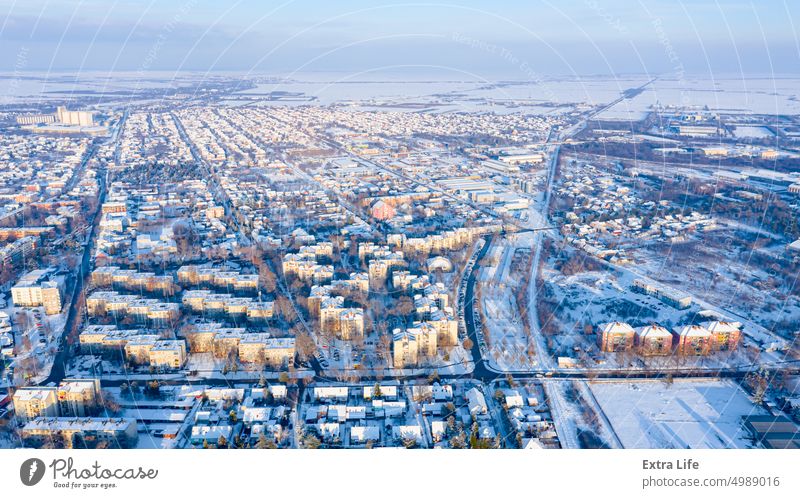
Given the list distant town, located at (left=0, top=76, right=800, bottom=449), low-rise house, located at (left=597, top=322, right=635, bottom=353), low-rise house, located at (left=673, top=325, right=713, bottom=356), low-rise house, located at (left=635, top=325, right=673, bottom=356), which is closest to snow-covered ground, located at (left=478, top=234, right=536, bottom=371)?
distant town, located at (left=0, top=76, right=800, bottom=449)

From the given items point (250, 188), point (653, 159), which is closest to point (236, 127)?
point (250, 188)

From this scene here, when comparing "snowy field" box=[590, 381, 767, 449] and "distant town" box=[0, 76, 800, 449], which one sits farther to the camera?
"distant town" box=[0, 76, 800, 449]

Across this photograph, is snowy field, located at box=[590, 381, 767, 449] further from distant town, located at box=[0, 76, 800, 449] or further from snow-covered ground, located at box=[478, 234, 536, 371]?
snow-covered ground, located at box=[478, 234, 536, 371]

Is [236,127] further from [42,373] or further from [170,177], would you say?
[42,373]

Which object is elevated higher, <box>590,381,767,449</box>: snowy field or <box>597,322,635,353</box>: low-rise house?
<box>597,322,635,353</box>: low-rise house

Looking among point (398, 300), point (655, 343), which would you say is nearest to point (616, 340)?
point (655, 343)

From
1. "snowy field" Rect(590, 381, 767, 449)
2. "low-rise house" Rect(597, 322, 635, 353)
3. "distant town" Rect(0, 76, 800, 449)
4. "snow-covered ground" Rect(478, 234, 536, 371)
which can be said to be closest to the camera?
"snowy field" Rect(590, 381, 767, 449)

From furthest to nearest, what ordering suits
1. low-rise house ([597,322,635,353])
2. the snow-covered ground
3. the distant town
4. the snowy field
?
→ low-rise house ([597,322,635,353]), the snow-covered ground, the distant town, the snowy field
